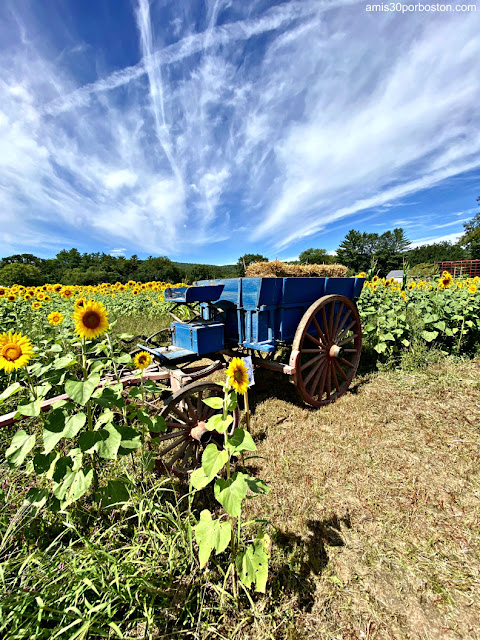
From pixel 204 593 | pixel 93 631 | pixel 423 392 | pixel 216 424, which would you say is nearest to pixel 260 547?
pixel 204 593

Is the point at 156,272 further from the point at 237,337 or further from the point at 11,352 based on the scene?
the point at 11,352

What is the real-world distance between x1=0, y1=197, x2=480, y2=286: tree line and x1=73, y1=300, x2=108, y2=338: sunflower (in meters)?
6.53

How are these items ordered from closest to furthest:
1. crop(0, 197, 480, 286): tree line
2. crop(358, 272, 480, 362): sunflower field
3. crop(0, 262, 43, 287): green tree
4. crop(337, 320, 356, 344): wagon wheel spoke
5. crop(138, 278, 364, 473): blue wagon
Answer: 1. crop(138, 278, 364, 473): blue wagon
2. crop(337, 320, 356, 344): wagon wheel spoke
3. crop(358, 272, 480, 362): sunflower field
4. crop(0, 262, 43, 287): green tree
5. crop(0, 197, 480, 286): tree line

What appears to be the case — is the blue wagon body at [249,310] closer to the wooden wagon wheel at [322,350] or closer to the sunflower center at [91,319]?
the wooden wagon wheel at [322,350]

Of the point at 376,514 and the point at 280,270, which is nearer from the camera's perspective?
the point at 376,514

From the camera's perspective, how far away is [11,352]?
1375 millimetres

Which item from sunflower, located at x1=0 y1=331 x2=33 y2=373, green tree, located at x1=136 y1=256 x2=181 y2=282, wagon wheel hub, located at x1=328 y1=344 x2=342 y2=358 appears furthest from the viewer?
green tree, located at x1=136 y1=256 x2=181 y2=282

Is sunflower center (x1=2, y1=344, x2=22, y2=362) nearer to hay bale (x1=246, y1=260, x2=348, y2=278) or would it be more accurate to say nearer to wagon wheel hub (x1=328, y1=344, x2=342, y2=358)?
hay bale (x1=246, y1=260, x2=348, y2=278)

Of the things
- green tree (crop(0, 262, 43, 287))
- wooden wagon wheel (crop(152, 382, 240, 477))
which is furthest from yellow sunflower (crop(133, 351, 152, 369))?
green tree (crop(0, 262, 43, 287))

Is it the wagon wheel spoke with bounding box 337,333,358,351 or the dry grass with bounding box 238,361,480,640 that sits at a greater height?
A: the wagon wheel spoke with bounding box 337,333,358,351

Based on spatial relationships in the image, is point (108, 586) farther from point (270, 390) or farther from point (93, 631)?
point (270, 390)

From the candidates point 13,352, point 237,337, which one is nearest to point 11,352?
point 13,352

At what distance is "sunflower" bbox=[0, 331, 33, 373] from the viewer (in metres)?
1.36

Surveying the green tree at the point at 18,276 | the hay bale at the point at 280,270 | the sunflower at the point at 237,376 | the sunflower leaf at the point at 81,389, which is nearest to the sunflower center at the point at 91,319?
the sunflower leaf at the point at 81,389
